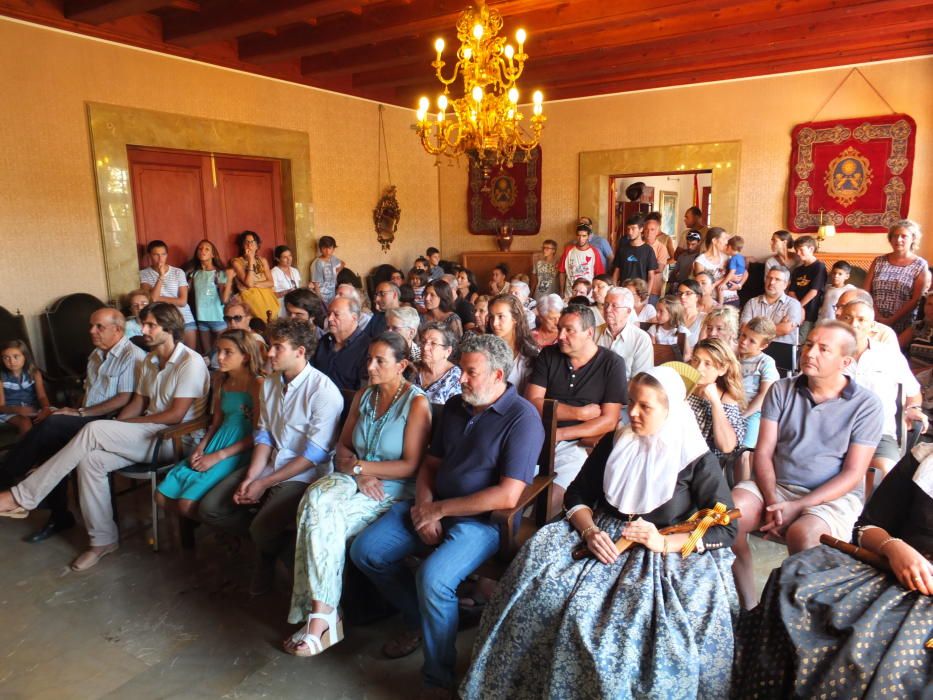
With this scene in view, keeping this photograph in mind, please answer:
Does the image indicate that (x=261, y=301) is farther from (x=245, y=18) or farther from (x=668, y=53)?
(x=668, y=53)

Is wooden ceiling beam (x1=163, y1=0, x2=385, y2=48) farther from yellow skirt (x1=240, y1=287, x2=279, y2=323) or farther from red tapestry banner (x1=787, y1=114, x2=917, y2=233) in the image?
red tapestry banner (x1=787, y1=114, x2=917, y2=233)

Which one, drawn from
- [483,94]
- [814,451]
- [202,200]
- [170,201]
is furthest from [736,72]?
[814,451]

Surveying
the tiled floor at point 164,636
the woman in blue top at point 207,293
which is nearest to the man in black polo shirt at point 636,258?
the woman in blue top at point 207,293

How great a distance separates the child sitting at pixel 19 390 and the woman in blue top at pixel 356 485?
8.24 feet

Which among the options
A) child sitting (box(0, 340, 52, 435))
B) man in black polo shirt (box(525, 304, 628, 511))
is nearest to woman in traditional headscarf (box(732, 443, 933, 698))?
man in black polo shirt (box(525, 304, 628, 511))

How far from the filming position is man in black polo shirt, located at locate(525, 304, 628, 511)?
2.98 m

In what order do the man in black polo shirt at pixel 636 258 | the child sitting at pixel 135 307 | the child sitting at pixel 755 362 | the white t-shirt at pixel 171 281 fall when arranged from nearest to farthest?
1. the child sitting at pixel 755 362
2. the child sitting at pixel 135 307
3. the white t-shirt at pixel 171 281
4. the man in black polo shirt at pixel 636 258

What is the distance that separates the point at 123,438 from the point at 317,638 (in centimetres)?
162

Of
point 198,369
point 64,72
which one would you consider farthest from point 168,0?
point 198,369

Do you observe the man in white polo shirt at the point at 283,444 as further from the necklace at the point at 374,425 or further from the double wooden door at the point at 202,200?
the double wooden door at the point at 202,200

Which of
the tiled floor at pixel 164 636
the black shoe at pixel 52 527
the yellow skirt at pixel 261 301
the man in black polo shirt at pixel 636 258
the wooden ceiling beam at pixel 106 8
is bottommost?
the tiled floor at pixel 164 636

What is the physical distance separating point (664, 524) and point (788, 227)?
6.91 metres

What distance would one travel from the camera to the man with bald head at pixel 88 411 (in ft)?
11.2

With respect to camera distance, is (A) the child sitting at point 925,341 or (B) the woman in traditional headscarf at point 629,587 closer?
(B) the woman in traditional headscarf at point 629,587
